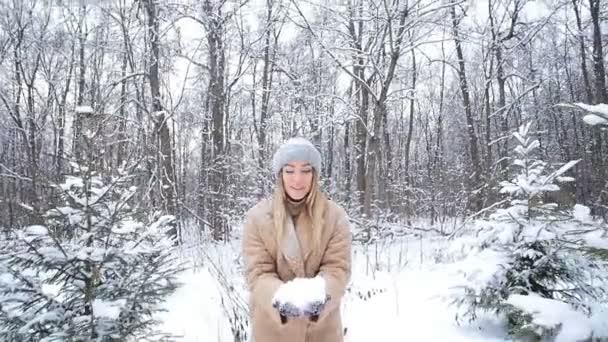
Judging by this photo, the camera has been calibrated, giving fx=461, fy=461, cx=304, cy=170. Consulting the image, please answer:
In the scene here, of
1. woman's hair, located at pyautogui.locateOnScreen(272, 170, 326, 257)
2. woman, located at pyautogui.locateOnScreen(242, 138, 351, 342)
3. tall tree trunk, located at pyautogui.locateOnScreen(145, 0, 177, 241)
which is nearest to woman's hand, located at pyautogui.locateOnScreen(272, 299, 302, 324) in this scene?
woman, located at pyautogui.locateOnScreen(242, 138, 351, 342)

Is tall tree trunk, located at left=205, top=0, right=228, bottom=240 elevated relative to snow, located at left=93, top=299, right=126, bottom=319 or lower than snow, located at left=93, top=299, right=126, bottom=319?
elevated

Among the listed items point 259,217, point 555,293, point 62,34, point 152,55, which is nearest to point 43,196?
point 259,217

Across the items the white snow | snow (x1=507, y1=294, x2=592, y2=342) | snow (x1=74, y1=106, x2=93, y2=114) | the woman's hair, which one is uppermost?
snow (x1=74, y1=106, x2=93, y2=114)

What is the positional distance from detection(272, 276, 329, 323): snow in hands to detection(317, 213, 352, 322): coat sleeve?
0.17 m

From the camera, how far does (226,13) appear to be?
1283 centimetres

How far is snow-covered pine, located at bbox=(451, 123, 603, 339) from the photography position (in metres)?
3.98

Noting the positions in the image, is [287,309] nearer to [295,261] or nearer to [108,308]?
[295,261]

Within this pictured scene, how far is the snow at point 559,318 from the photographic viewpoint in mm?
1974

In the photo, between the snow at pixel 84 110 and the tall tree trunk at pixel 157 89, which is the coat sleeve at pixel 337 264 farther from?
the tall tree trunk at pixel 157 89

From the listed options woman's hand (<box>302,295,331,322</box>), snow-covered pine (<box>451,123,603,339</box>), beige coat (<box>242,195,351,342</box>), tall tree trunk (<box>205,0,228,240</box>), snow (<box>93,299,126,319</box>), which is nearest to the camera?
woman's hand (<box>302,295,331,322</box>)

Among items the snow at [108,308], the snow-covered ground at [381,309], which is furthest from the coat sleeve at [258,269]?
the snow-covered ground at [381,309]

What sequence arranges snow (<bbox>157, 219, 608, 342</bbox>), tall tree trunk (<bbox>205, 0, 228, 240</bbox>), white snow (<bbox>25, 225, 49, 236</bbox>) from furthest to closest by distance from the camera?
1. tall tree trunk (<bbox>205, 0, 228, 240</bbox>)
2. snow (<bbox>157, 219, 608, 342</bbox>)
3. white snow (<bbox>25, 225, 49, 236</bbox>)

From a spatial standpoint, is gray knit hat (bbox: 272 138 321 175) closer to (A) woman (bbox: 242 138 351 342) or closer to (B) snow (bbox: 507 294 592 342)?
(A) woman (bbox: 242 138 351 342)

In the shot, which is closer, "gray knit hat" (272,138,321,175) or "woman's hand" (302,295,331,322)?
Answer: "woman's hand" (302,295,331,322)
